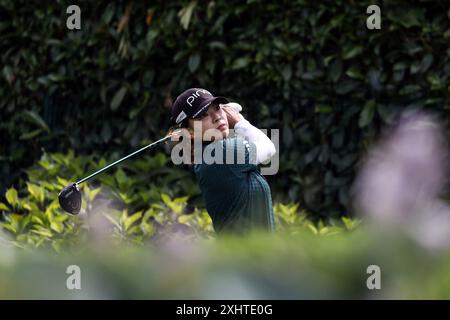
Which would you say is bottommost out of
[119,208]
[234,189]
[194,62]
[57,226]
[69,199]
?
[69,199]

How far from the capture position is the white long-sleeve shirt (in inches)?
136

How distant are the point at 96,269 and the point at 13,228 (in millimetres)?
3771

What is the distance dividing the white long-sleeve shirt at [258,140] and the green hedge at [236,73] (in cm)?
208

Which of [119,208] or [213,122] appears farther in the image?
[119,208]

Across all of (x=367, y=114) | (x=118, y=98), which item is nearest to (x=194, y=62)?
(x=118, y=98)

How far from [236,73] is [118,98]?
104 centimetres

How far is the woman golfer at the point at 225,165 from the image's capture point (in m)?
3.43

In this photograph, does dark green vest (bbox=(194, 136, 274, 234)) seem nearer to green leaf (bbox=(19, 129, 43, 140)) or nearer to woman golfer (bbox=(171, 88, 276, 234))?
woman golfer (bbox=(171, 88, 276, 234))

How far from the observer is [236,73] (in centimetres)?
616

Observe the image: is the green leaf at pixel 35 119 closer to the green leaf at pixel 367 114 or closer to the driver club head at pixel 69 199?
the green leaf at pixel 367 114

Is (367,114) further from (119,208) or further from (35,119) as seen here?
(35,119)

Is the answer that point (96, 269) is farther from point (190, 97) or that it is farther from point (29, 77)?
point (29, 77)

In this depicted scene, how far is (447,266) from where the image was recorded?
3.57 ft
